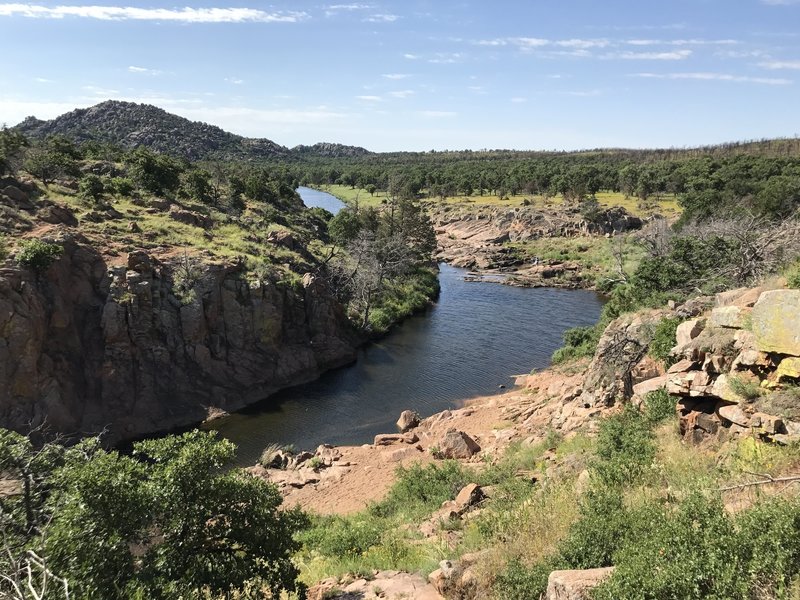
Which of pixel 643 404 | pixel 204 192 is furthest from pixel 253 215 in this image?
pixel 643 404

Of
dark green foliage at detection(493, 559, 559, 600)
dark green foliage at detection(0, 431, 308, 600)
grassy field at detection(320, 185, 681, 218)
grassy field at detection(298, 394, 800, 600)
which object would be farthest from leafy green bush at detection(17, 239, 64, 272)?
grassy field at detection(320, 185, 681, 218)

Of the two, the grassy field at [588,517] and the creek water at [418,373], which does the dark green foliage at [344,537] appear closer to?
the grassy field at [588,517]

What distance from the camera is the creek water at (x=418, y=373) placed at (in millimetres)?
27641

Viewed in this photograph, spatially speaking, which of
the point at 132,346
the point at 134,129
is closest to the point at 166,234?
the point at 132,346

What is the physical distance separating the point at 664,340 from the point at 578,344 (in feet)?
55.1

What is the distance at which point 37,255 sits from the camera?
2611 centimetres

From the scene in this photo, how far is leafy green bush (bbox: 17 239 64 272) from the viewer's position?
84.9 ft

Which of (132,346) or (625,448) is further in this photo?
(132,346)

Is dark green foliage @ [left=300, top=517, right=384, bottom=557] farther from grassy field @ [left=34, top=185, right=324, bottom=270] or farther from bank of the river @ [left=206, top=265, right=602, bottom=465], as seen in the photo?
grassy field @ [left=34, top=185, right=324, bottom=270]

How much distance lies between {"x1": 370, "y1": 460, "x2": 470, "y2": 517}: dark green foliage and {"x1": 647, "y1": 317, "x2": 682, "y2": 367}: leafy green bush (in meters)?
7.36

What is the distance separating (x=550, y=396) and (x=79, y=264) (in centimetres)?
2571

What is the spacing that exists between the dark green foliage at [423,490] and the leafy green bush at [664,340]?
290 inches

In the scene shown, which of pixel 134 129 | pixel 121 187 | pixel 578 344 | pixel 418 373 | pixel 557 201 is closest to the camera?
pixel 578 344

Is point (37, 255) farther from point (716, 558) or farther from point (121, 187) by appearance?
point (716, 558)
